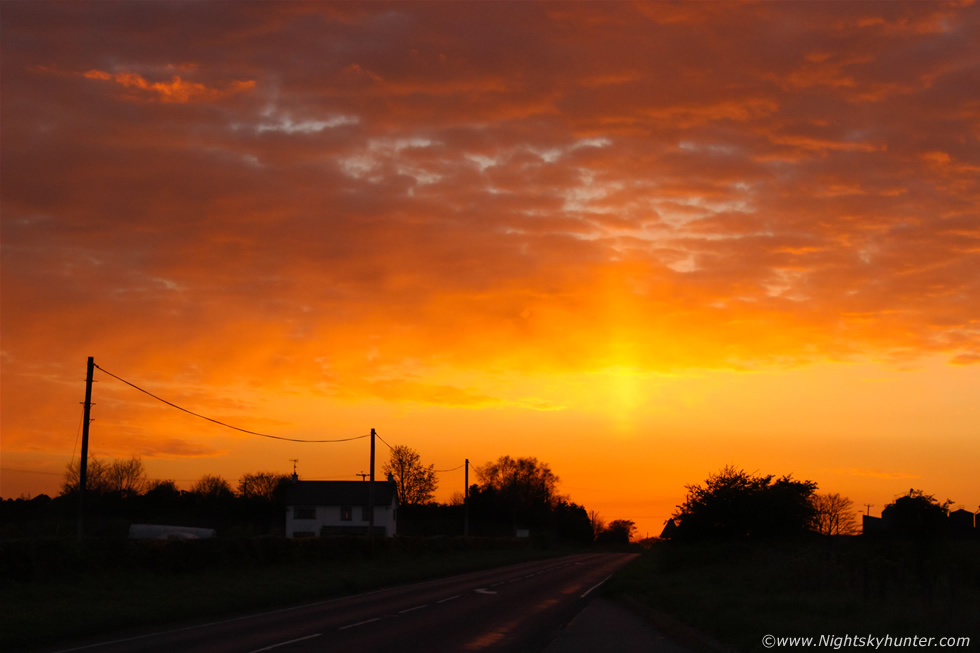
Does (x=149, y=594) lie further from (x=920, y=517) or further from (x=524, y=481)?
(x=524, y=481)

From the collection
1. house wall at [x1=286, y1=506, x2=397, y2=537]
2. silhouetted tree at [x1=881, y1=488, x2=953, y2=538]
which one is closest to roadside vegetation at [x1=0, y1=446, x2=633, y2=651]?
house wall at [x1=286, y1=506, x2=397, y2=537]

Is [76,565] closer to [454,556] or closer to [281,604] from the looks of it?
[281,604]

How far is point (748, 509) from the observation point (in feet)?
126

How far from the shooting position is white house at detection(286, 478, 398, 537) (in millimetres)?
99188

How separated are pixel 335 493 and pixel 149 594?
3049 inches

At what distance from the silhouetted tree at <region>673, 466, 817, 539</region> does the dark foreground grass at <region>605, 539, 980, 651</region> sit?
4.73 ft

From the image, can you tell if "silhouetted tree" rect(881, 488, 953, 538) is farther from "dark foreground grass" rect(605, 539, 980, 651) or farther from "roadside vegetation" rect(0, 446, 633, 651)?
"roadside vegetation" rect(0, 446, 633, 651)

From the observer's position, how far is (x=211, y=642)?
55.6 feet

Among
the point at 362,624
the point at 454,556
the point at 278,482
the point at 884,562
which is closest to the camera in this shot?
the point at 362,624

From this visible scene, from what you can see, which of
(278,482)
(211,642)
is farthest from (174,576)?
(278,482)

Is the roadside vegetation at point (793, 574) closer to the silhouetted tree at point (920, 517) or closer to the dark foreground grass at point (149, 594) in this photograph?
the silhouetted tree at point (920, 517)

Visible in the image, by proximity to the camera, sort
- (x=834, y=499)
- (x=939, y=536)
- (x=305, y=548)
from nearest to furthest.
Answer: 1. (x=939, y=536)
2. (x=305, y=548)
3. (x=834, y=499)

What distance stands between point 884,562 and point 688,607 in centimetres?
833

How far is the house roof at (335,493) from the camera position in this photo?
10050 centimetres
